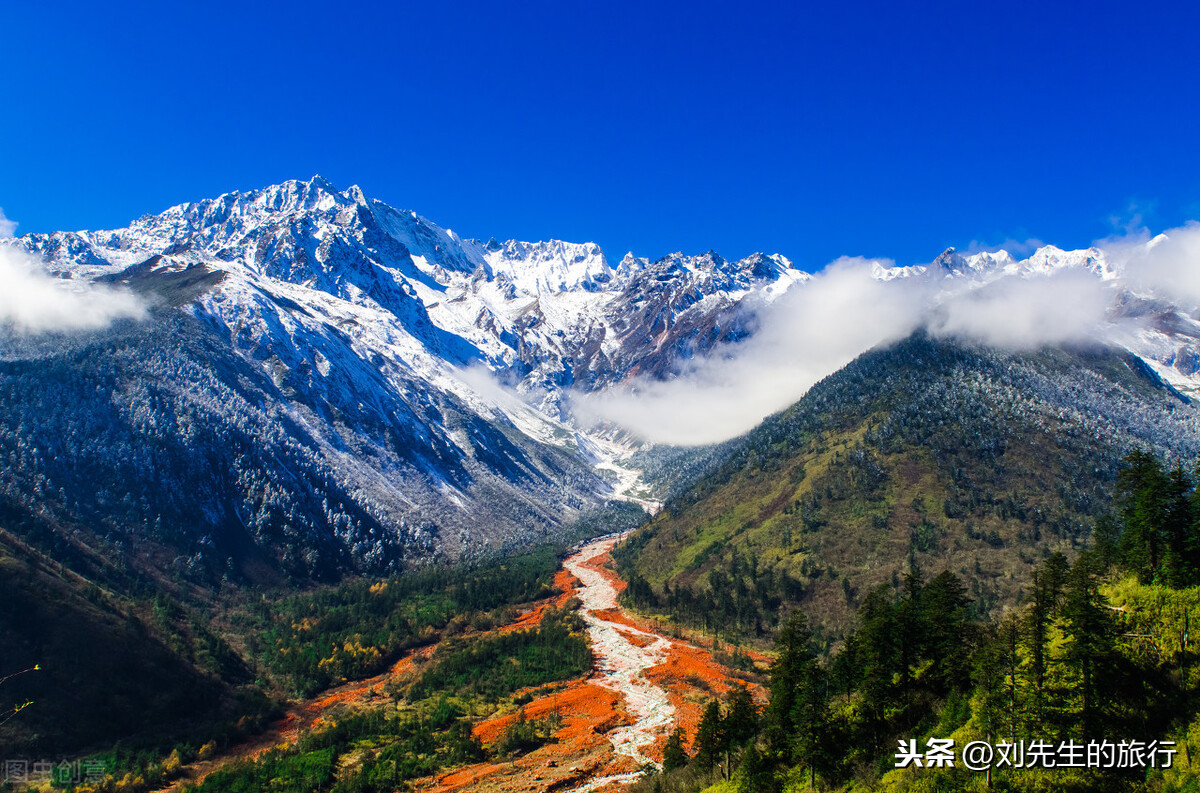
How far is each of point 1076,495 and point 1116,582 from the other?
150258 millimetres

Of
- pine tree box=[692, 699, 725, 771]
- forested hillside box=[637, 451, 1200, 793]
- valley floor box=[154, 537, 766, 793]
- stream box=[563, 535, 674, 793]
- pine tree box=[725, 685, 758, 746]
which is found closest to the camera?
forested hillside box=[637, 451, 1200, 793]

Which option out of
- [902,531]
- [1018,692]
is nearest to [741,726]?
[1018,692]

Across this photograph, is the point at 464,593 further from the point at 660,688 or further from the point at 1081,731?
the point at 1081,731

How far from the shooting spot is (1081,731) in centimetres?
3528

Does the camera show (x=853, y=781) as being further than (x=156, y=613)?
No

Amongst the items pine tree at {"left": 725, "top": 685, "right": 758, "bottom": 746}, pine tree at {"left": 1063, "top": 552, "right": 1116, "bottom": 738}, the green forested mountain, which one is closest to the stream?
the green forested mountain

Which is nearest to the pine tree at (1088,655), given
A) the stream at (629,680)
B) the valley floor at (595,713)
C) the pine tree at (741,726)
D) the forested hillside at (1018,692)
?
the forested hillside at (1018,692)

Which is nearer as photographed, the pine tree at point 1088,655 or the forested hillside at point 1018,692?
the forested hillside at point 1018,692

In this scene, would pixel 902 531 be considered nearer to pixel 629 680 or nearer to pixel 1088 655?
pixel 629 680

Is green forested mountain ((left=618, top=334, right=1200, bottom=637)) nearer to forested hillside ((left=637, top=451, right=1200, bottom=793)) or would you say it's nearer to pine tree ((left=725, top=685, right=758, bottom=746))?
pine tree ((left=725, top=685, right=758, bottom=746))

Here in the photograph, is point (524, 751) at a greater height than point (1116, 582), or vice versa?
point (1116, 582)

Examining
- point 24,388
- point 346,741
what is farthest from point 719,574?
point 24,388

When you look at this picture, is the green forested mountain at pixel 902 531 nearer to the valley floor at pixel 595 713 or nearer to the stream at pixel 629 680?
the stream at pixel 629 680

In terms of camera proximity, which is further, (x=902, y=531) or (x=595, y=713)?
(x=902, y=531)
